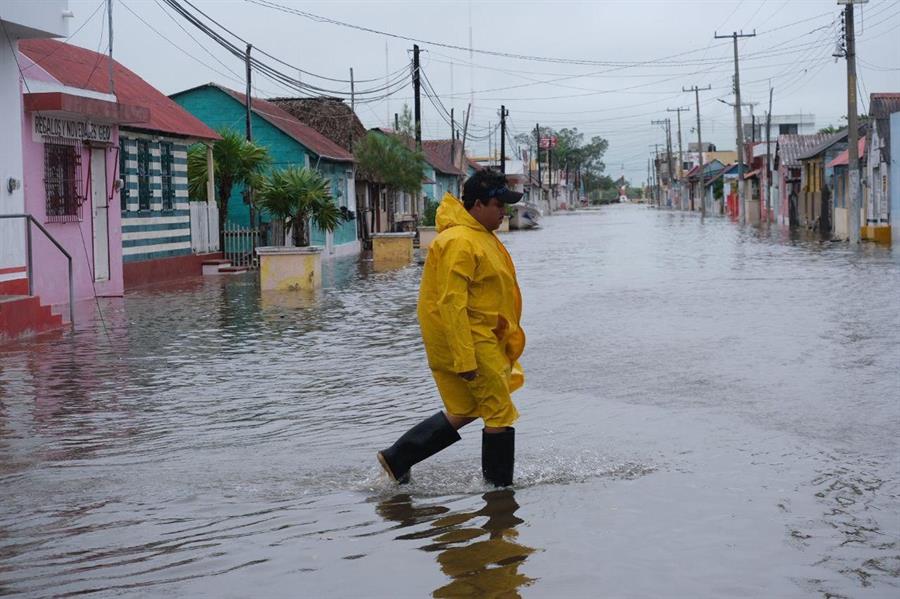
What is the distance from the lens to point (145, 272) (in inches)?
999

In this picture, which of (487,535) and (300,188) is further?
(300,188)

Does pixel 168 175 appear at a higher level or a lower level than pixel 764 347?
higher

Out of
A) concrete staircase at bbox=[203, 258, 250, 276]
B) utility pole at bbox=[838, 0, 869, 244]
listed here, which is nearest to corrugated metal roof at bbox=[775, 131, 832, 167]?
utility pole at bbox=[838, 0, 869, 244]

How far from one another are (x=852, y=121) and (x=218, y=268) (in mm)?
21398

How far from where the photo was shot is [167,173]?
2745cm

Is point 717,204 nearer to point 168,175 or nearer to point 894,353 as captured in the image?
point 168,175

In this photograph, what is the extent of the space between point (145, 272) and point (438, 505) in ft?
65.4

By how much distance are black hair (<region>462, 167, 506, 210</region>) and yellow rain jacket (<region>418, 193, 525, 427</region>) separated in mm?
64

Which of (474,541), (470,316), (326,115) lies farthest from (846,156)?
(474,541)

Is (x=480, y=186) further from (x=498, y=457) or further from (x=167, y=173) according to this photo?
(x=167, y=173)

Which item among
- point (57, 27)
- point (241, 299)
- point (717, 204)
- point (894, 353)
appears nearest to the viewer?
point (894, 353)

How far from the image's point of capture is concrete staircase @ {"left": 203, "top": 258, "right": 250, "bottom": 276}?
2864cm

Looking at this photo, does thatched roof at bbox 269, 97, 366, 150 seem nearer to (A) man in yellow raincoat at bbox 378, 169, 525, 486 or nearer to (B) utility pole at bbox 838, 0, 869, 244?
(B) utility pole at bbox 838, 0, 869, 244

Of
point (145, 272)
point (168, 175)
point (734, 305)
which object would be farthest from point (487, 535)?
point (168, 175)
